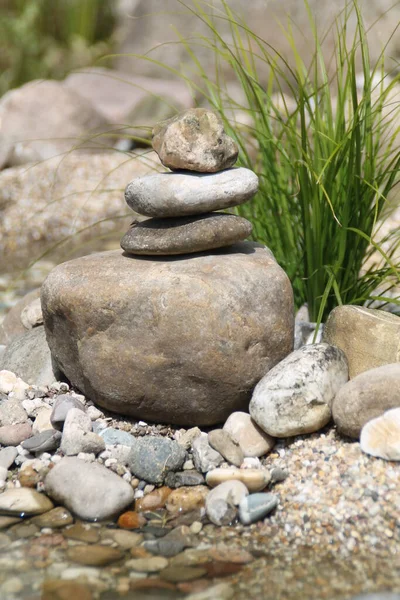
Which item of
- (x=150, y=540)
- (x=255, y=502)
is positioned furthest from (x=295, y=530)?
(x=150, y=540)

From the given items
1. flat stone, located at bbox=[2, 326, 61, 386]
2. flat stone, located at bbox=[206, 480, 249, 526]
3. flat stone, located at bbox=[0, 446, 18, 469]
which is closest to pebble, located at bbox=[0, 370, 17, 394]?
flat stone, located at bbox=[2, 326, 61, 386]

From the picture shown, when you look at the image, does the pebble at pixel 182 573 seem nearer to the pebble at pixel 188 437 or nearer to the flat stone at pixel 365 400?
the pebble at pixel 188 437

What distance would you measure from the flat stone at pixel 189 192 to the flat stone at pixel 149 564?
144 centimetres

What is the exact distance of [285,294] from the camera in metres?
3.30

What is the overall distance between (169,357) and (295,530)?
0.86 meters

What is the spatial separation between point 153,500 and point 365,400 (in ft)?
2.96

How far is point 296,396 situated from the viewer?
3.02 metres

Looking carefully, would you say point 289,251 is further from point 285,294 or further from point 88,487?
point 88,487

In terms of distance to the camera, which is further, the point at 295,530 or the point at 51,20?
the point at 51,20

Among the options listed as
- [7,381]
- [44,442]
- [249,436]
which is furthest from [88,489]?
[7,381]

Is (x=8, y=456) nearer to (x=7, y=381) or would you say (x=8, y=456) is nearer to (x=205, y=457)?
(x=7, y=381)

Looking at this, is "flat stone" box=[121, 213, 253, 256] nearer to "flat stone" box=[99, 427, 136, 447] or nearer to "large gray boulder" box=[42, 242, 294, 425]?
"large gray boulder" box=[42, 242, 294, 425]

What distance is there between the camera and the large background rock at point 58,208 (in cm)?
655

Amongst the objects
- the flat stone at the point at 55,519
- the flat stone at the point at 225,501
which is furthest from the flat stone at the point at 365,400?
the flat stone at the point at 55,519
